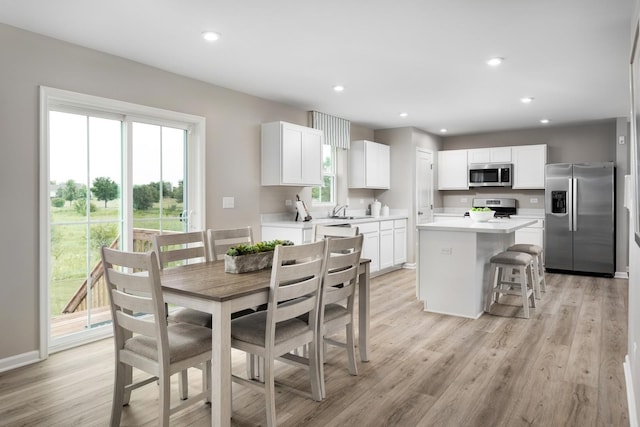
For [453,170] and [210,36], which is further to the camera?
[453,170]

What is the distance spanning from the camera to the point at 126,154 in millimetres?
3781

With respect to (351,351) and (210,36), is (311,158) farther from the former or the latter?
(351,351)

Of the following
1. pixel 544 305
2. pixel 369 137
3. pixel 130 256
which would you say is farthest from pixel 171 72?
pixel 544 305

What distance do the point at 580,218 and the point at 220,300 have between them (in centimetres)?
647

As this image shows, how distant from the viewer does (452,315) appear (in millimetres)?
4297

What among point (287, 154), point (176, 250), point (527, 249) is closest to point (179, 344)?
point (176, 250)

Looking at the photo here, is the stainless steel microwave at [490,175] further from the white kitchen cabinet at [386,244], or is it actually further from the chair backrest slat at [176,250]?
the chair backrest slat at [176,250]

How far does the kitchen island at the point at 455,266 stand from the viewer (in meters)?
4.17

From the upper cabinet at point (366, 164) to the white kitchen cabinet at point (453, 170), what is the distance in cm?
164

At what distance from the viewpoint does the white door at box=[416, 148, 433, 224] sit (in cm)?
735

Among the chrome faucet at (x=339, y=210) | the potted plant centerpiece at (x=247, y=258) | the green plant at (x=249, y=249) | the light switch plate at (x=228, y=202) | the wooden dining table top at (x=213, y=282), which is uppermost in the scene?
the light switch plate at (x=228, y=202)

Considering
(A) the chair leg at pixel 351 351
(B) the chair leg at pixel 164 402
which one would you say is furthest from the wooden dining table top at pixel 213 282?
(A) the chair leg at pixel 351 351

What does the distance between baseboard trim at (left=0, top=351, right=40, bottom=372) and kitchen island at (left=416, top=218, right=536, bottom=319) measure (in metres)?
3.46

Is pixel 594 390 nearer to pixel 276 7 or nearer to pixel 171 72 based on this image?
pixel 276 7
